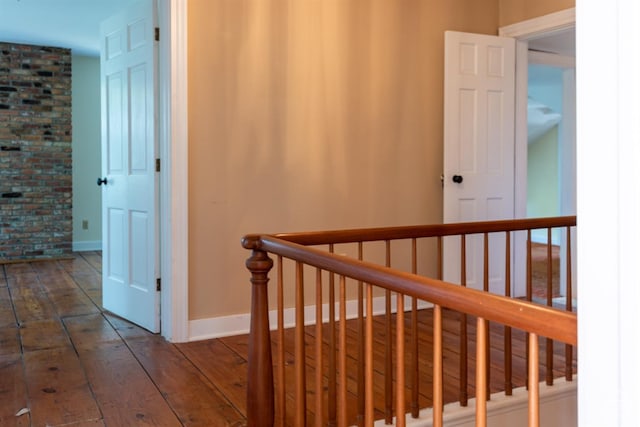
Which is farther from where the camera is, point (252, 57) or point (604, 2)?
point (252, 57)

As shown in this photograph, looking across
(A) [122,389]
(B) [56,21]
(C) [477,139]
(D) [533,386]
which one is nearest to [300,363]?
(D) [533,386]

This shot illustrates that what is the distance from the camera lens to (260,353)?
1.92m

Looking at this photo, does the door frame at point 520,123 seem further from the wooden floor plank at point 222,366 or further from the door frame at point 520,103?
the wooden floor plank at point 222,366

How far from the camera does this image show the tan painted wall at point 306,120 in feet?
11.1

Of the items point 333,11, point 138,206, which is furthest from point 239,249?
point 333,11

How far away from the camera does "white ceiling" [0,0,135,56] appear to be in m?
5.07

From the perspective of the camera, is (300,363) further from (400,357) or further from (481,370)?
(481,370)

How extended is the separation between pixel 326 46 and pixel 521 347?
7.22 feet

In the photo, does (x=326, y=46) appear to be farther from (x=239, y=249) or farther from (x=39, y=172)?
(x=39, y=172)

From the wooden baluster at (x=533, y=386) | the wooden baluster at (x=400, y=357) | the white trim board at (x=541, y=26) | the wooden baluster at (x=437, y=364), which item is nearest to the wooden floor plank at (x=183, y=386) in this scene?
the wooden baluster at (x=400, y=357)

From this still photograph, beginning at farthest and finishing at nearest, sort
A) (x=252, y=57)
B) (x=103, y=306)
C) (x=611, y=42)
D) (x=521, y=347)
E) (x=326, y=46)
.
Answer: (x=103, y=306)
(x=326, y=46)
(x=252, y=57)
(x=521, y=347)
(x=611, y=42)

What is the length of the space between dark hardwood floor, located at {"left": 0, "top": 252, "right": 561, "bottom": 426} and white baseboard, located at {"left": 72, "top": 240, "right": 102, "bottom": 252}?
298cm

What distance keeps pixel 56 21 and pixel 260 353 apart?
16.1 ft

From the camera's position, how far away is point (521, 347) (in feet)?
10.6
